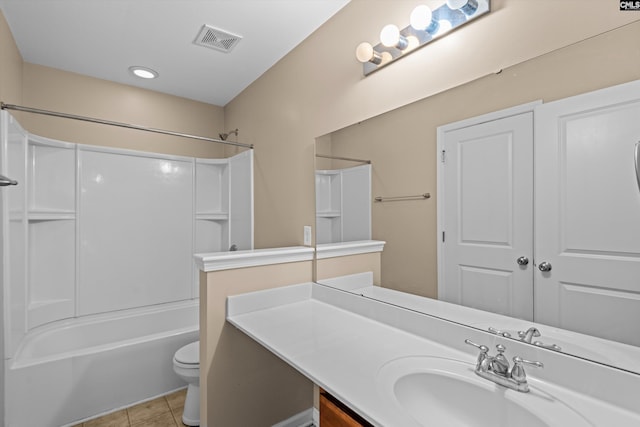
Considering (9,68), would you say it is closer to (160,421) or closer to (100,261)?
(100,261)

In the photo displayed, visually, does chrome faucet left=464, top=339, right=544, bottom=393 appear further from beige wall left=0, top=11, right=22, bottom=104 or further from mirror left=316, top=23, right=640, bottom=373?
beige wall left=0, top=11, right=22, bottom=104

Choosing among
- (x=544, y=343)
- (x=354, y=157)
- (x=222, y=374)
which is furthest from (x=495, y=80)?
(x=222, y=374)

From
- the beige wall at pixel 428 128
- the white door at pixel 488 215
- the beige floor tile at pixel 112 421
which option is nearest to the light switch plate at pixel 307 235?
the beige wall at pixel 428 128

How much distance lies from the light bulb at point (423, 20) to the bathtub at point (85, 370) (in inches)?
96.6

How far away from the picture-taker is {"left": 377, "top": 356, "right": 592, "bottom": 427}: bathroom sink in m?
0.80

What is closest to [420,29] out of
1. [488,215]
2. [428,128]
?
[428,128]

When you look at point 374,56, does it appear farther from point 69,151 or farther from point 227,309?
point 69,151

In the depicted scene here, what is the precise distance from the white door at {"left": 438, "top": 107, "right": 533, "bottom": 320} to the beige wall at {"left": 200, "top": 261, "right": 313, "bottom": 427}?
949 millimetres

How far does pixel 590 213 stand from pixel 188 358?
2.17 m

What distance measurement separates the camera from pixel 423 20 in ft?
4.27

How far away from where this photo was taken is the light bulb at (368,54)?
1.53 metres

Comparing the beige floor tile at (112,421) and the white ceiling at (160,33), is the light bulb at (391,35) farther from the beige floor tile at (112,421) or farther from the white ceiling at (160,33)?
the beige floor tile at (112,421)

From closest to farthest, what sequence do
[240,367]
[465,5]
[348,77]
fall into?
[465,5], [240,367], [348,77]

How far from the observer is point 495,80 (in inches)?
43.8
